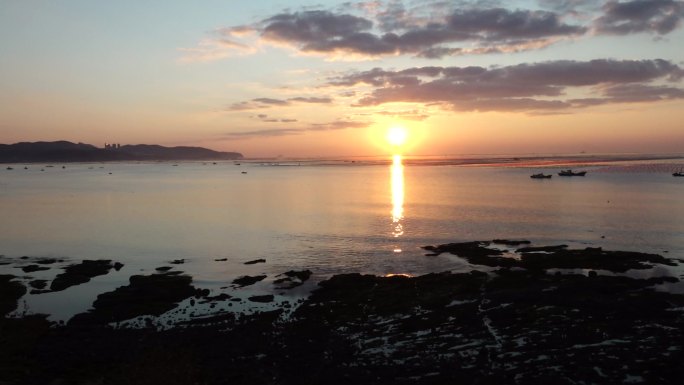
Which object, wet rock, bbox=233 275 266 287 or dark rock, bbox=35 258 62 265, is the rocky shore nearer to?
wet rock, bbox=233 275 266 287

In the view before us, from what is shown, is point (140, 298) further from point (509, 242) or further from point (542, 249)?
point (509, 242)

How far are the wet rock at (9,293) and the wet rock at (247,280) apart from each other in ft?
46.4

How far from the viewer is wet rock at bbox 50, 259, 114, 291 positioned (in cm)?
3773

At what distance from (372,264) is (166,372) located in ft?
81.1

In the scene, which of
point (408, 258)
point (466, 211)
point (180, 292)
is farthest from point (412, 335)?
point (466, 211)

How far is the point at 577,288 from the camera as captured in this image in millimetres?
32688

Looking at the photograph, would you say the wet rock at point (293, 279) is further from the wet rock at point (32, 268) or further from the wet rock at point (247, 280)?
the wet rock at point (32, 268)

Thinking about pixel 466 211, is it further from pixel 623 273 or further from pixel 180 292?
pixel 180 292

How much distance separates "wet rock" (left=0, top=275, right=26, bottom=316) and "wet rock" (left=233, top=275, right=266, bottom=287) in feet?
46.4

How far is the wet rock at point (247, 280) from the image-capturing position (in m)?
37.7

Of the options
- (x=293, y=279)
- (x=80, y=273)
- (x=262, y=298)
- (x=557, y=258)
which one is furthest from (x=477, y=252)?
(x=80, y=273)

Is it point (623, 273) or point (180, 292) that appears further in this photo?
point (623, 273)

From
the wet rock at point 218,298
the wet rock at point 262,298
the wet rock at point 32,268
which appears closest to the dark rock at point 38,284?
the wet rock at point 32,268

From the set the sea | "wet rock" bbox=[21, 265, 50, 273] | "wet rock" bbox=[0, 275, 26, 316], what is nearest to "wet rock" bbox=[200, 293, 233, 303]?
the sea
